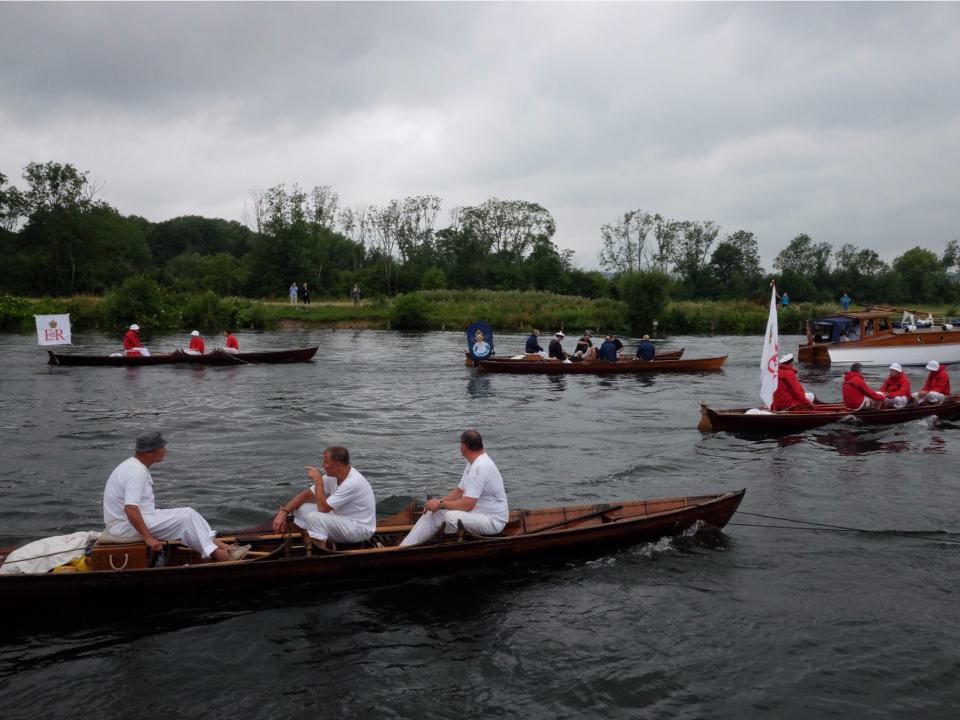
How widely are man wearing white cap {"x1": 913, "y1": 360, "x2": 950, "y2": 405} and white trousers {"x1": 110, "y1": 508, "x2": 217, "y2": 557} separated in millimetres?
17689

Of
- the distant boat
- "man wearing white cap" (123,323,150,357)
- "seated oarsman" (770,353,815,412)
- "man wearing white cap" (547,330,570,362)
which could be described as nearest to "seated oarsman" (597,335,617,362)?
"man wearing white cap" (547,330,570,362)

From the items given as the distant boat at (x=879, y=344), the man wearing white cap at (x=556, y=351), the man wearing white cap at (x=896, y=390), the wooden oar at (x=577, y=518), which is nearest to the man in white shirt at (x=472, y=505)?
the wooden oar at (x=577, y=518)

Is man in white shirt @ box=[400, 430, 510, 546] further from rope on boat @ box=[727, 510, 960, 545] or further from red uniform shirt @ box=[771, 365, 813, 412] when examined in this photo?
red uniform shirt @ box=[771, 365, 813, 412]

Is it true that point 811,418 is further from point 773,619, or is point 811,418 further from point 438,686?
point 438,686

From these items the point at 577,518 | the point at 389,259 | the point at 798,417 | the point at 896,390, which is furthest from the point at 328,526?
the point at 389,259

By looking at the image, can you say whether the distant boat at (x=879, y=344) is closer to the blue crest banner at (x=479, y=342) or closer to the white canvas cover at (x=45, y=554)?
the blue crest banner at (x=479, y=342)

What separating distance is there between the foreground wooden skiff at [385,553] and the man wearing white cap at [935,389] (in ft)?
38.6

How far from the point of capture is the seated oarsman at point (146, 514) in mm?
7820

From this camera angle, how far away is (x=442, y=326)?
5378 cm

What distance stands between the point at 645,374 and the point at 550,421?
1054 cm

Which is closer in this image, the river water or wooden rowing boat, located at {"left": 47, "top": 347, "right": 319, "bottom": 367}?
the river water

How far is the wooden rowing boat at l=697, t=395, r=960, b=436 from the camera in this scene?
1714cm

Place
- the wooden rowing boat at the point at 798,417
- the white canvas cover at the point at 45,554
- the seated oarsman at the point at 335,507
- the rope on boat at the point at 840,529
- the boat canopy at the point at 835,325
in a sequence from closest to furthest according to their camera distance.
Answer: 1. the white canvas cover at the point at 45,554
2. the seated oarsman at the point at 335,507
3. the rope on boat at the point at 840,529
4. the wooden rowing boat at the point at 798,417
5. the boat canopy at the point at 835,325

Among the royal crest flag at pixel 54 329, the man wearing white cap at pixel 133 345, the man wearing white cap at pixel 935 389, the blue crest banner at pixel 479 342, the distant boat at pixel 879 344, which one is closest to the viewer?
the man wearing white cap at pixel 935 389
